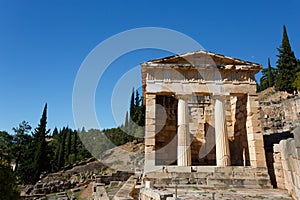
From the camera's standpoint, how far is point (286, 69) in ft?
127

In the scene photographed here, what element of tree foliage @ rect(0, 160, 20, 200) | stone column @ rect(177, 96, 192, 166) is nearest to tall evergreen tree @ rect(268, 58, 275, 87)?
stone column @ rect(177, 96, 192, 166)

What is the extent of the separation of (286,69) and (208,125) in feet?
91.0

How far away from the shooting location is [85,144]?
187ft

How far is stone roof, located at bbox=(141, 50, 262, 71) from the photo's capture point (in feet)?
49.8

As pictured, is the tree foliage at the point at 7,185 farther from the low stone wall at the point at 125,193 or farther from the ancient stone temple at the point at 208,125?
the ancient stone temple at the point at 208,125

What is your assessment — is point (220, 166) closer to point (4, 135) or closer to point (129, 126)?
point (129, 126)

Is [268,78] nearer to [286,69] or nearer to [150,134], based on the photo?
[286,69]

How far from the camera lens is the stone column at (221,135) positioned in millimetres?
13797

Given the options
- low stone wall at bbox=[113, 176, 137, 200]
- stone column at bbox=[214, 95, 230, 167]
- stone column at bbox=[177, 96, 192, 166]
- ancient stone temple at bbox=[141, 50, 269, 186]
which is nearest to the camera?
low stone wall at bbox=[113, 176, 137, 200]

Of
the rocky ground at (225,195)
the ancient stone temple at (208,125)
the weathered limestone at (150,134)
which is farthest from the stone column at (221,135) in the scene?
the weathered limestone at (150,134)

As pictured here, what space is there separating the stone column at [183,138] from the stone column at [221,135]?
181 centimetres

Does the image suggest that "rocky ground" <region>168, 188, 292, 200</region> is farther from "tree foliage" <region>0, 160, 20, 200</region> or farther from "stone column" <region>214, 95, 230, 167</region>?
"tree foliage" <region>0, 160, 20, 200</region>

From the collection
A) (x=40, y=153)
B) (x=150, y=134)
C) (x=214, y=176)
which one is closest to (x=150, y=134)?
(x=150, y=134)

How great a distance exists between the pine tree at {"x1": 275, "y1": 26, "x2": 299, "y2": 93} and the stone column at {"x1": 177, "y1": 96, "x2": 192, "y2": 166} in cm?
3067
